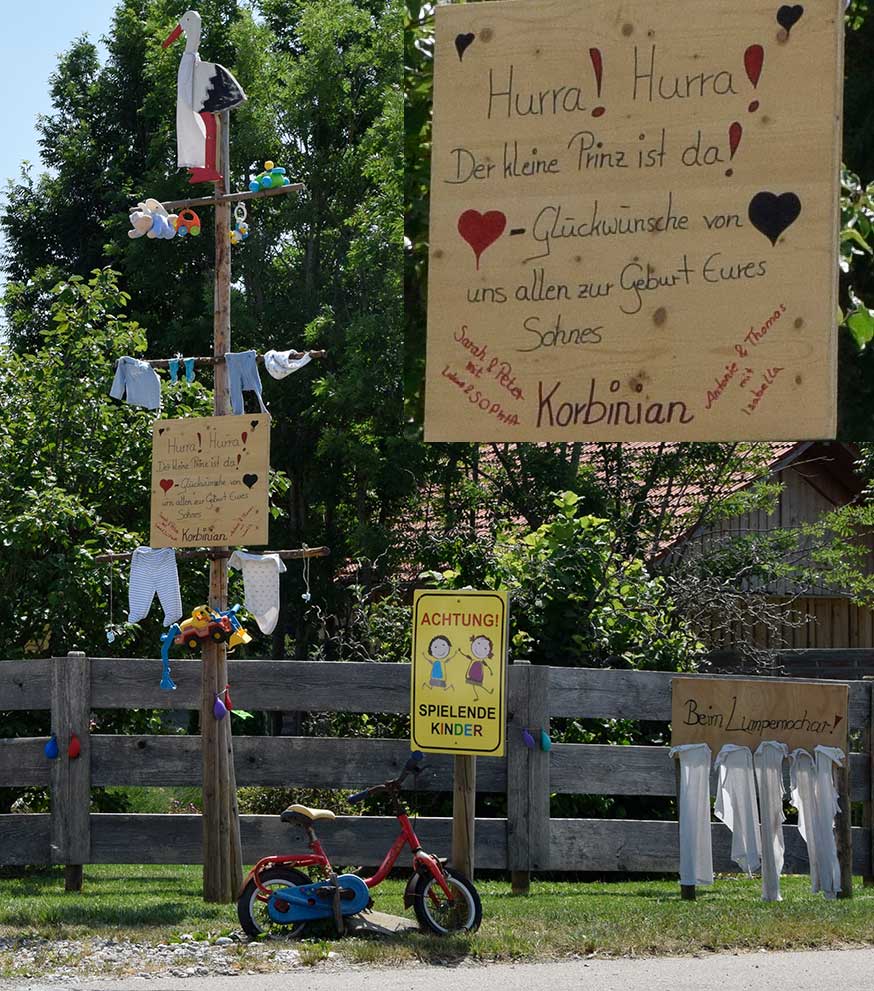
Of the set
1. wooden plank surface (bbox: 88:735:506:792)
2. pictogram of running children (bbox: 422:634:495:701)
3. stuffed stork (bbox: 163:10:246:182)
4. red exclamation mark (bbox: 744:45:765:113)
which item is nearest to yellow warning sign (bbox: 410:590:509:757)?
pictogram of running children (bbox: 422:634:495:701)

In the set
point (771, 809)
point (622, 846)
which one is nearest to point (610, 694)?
point (622, 846)

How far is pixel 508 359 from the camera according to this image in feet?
20.1

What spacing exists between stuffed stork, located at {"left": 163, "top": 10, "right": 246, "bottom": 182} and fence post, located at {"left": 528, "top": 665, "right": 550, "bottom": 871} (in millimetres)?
3885

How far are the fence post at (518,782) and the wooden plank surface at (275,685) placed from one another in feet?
2.34

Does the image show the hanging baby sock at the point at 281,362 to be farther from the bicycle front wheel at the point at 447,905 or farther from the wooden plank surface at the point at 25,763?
the bicycle front wheel at the point at 447,905

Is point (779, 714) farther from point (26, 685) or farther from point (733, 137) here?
point (26, 685)

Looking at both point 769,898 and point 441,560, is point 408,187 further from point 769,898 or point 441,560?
point 441,560

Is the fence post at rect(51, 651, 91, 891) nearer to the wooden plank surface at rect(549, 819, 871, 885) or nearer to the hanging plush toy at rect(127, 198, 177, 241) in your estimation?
the hanging plush toy at rect(127, 198, 177, 241)

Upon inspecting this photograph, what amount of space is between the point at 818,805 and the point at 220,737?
3784mm

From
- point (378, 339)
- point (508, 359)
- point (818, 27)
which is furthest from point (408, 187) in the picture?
point (378, 339)

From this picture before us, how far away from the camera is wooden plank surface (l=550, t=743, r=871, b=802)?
10188 mm

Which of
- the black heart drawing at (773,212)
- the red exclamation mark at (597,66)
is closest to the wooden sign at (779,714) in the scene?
the black heart drawing at (773,212)

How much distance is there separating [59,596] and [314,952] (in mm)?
5699

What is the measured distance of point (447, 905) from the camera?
8.15 meters
